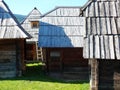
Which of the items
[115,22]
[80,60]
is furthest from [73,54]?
[115,22]

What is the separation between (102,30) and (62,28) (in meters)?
10.6

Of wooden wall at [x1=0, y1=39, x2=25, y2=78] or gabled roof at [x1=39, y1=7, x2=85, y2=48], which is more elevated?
gabled roof at [x1=39, y1=7, x2=85, y2=48]

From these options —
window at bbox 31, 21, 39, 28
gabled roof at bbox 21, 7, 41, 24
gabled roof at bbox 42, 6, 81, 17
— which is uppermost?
gabled roof at bbox 21, 7, 41, 24

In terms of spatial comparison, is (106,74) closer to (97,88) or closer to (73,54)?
(97,88)

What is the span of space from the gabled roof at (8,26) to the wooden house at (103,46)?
22.3ft

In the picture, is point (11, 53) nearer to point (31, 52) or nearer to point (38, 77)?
point (38, 77)

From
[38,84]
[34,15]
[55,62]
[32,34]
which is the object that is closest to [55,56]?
[55,62]

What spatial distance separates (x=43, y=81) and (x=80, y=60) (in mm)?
4157

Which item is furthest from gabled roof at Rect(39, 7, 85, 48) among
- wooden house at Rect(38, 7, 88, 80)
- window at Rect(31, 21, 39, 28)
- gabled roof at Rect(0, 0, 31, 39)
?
window at Rect(31, 21, 39, 28)

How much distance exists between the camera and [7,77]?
21.6 meters

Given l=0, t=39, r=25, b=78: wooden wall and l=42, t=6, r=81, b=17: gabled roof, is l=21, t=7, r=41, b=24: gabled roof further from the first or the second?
l=0, t=39, r=25, b=78: wooden wall

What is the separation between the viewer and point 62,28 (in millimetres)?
25156

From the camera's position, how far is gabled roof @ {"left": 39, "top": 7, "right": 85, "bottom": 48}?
23.8 m

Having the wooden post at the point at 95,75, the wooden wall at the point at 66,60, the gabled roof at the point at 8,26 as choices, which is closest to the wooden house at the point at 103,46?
the wooden post at the point at 95,75
